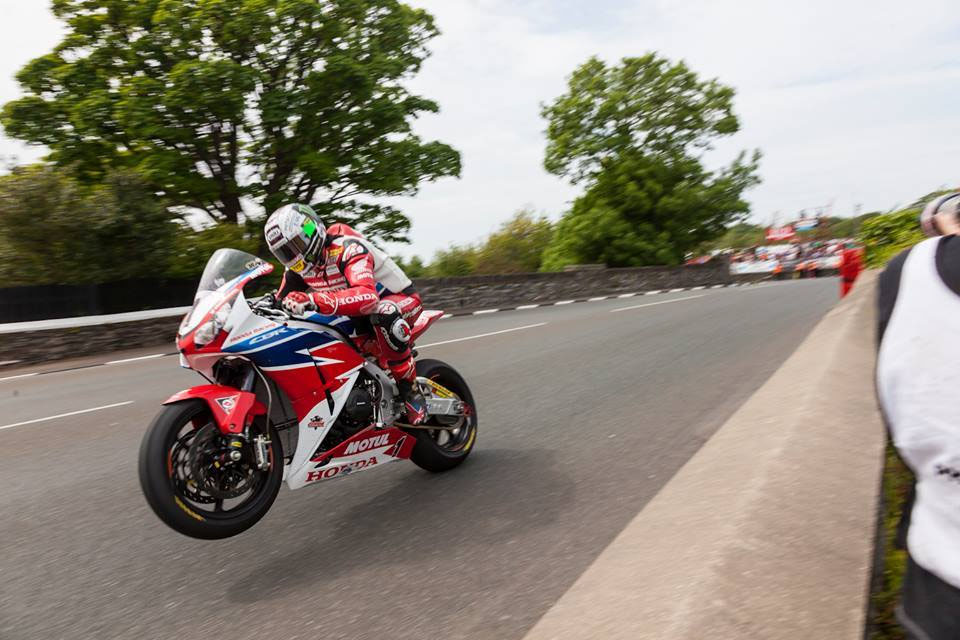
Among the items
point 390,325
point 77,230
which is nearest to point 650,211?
point 77,230

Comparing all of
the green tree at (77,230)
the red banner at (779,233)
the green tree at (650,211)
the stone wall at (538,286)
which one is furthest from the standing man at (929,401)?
the red banner at (779,233)

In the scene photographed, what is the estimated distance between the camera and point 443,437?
5.43 m

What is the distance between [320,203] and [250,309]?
67.1 ft

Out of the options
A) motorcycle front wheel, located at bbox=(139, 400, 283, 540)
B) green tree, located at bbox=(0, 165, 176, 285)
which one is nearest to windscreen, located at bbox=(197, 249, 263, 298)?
motorcycle front wheel, located at bbox=(139, 400, 283, 540)

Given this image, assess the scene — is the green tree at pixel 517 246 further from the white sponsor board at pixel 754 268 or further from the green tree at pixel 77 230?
the green tree at pixel 77 230

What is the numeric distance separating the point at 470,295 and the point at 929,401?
2154 cm

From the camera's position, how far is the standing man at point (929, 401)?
1.54m

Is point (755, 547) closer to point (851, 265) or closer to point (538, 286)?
point (851, 265)

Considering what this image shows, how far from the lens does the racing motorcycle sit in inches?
141

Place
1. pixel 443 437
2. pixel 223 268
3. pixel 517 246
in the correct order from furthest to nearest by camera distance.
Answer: pixel 517 246 < pixel 443 437 < pixel 223 268

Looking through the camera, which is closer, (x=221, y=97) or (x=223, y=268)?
(x=223, y=268)

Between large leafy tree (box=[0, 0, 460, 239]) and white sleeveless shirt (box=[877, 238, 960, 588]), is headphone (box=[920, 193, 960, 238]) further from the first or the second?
large leafy tree (box=[0, 0, 460, 239])

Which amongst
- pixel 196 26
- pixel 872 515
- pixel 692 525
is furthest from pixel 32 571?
pixel 196 26

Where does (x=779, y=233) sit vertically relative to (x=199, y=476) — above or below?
below
